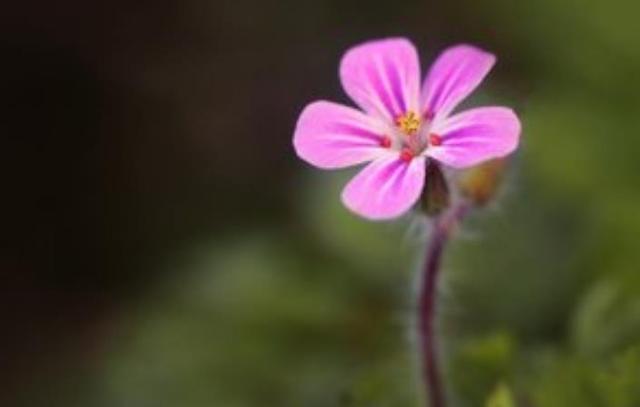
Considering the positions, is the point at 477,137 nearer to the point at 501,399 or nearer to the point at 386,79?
the point at 386,79

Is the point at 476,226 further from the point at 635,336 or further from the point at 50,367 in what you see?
the point at 50,367

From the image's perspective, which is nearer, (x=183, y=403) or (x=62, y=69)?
(x=183, y=403)

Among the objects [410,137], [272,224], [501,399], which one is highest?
[272,224]

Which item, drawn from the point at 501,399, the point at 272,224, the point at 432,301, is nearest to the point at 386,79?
the point at 432,301

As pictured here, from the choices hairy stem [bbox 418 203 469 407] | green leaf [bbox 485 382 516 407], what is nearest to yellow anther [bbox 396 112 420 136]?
hairy stem [bbox 418 203 469 407]

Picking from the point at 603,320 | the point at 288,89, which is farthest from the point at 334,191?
the point at 288,89

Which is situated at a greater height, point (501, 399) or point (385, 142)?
point (385, 142)

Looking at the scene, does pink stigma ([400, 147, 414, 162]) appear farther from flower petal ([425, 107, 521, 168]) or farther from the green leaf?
the green leaf
